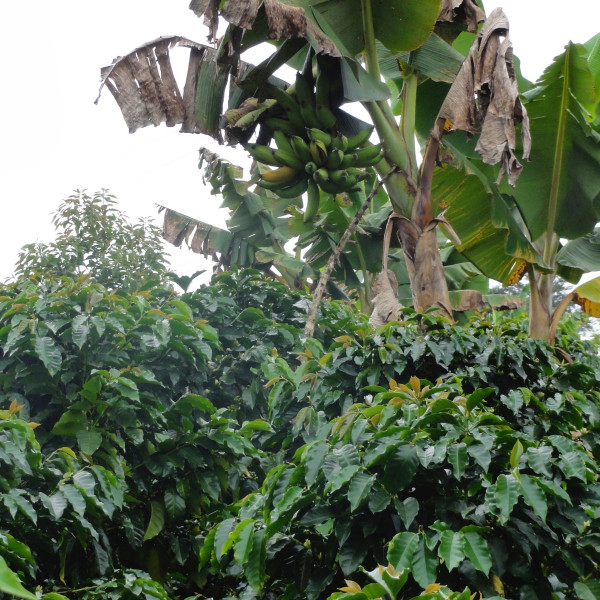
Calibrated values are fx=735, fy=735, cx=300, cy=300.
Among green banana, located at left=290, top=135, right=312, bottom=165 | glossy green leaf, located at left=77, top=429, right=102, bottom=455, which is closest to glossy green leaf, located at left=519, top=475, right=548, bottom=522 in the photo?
glossy green leaf, located at left=77, top=429, right=102, bottom=455

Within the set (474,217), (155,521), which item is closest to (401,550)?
(155,521)

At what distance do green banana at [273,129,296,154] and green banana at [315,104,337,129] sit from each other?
0.25m

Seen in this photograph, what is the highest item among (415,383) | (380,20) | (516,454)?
(380,20)

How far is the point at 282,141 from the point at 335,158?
34 cm

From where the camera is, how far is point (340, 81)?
4.54 m

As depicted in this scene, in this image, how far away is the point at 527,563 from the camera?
7.60ft

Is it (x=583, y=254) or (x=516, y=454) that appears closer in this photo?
(x=516, y=454)

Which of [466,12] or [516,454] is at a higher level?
[466,12]

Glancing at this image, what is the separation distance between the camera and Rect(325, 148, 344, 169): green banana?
14.6 feet

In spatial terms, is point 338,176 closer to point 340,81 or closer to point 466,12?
point 340,81

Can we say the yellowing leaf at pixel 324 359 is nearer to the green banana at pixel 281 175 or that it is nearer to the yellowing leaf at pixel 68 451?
the yellowing leaf at pixel 68 451

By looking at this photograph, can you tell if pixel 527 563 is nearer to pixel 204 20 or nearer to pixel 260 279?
pixel 204 20

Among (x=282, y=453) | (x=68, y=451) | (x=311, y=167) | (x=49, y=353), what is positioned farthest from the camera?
(x=311, y=167)

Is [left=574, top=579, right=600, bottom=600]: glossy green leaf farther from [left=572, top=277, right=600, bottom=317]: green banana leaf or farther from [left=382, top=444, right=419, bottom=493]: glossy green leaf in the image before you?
[left=572, top=277, right=600, bottom=317]: green banana leaf
